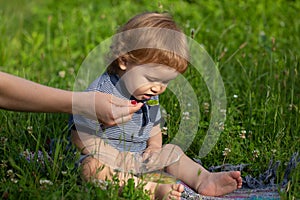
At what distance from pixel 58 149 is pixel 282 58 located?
6.33 ft

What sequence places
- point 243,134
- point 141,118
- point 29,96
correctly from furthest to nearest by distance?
point 243,134 → point 141,118 → point 29,96

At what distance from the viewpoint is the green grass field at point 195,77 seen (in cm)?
275

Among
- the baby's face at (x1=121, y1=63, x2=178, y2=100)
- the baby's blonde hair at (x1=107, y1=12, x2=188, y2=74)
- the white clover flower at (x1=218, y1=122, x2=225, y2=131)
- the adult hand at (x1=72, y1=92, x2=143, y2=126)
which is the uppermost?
the baby's blonde hair at (x1=107, y1=12, x2=188, y2=74)

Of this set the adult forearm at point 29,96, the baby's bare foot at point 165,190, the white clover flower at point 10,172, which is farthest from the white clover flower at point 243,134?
the white clover flower at point 10,172

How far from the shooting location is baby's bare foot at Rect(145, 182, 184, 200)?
267 centimetres

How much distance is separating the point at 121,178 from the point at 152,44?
2.17ft

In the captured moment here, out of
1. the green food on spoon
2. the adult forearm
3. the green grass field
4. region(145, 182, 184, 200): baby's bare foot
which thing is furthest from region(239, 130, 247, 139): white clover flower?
the adult forearm

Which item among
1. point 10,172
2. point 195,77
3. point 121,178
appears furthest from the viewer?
point 195,77

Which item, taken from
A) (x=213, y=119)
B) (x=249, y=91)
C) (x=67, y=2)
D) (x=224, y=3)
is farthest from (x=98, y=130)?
(x=67, y=2)

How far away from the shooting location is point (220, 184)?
9.54 feet

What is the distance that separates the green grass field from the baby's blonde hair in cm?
52

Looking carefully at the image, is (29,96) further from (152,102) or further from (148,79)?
(152,102)

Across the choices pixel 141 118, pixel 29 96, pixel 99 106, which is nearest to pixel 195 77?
pixel 141 118

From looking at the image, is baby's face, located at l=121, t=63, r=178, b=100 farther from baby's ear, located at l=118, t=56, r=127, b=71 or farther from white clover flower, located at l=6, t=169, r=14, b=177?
white clover flower, located at l=6, t=169, r=14, b=177
